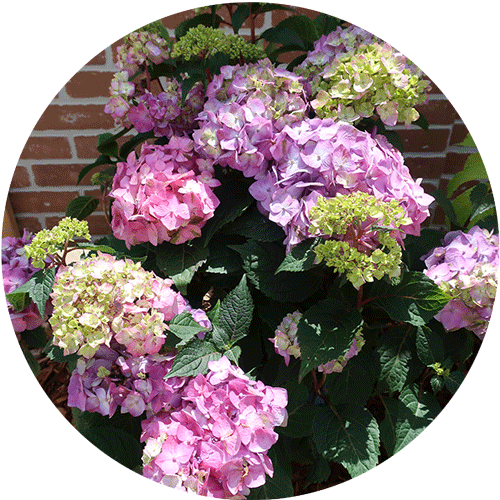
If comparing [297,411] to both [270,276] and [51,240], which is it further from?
[51,240]

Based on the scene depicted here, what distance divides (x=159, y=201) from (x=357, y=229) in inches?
15.5

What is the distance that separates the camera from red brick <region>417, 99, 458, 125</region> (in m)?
1.81

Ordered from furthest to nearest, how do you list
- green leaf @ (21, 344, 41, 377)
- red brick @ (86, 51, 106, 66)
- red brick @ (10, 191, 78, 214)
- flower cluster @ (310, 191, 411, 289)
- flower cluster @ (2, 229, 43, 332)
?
red brick @ (10, 191, 78, 214)
red brick @ (86, 51, 106, 66)
green leaf @ (21, 344, 41, 377)
flower cluster @ (2, 229, 43, 332)
flower cluster @ (310, 191, 411, 289)

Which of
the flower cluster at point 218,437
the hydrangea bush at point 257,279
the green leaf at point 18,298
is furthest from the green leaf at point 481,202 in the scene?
the green leaf at point 18,298

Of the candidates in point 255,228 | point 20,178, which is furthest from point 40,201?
point 255,228

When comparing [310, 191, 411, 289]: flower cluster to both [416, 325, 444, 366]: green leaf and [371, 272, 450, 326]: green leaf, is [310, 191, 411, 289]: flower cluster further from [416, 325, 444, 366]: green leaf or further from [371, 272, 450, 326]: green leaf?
[416, 325, 444, 366]: green leaf

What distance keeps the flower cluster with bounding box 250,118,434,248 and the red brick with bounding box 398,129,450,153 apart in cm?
103

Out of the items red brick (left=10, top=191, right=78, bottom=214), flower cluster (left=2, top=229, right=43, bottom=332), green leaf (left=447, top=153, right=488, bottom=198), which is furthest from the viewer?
red brick (left=10, top=191, right=78, bottom=214)

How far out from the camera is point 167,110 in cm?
114

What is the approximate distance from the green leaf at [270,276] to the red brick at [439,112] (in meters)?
1.15

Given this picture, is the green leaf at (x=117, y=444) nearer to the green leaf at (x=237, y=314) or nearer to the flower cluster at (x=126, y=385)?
the flower cluster at (x=126, y=385)

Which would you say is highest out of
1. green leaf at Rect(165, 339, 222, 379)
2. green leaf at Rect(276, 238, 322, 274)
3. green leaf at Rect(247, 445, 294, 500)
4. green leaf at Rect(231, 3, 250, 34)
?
green leaf at Rect(231, 3, 250, 34)

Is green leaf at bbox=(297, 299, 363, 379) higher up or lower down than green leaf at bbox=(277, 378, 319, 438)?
higher up

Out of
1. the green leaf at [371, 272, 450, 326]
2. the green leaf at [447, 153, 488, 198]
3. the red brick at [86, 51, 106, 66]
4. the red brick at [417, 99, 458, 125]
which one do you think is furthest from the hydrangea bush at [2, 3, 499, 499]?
the red brick at [417, 99, 458, 125]
